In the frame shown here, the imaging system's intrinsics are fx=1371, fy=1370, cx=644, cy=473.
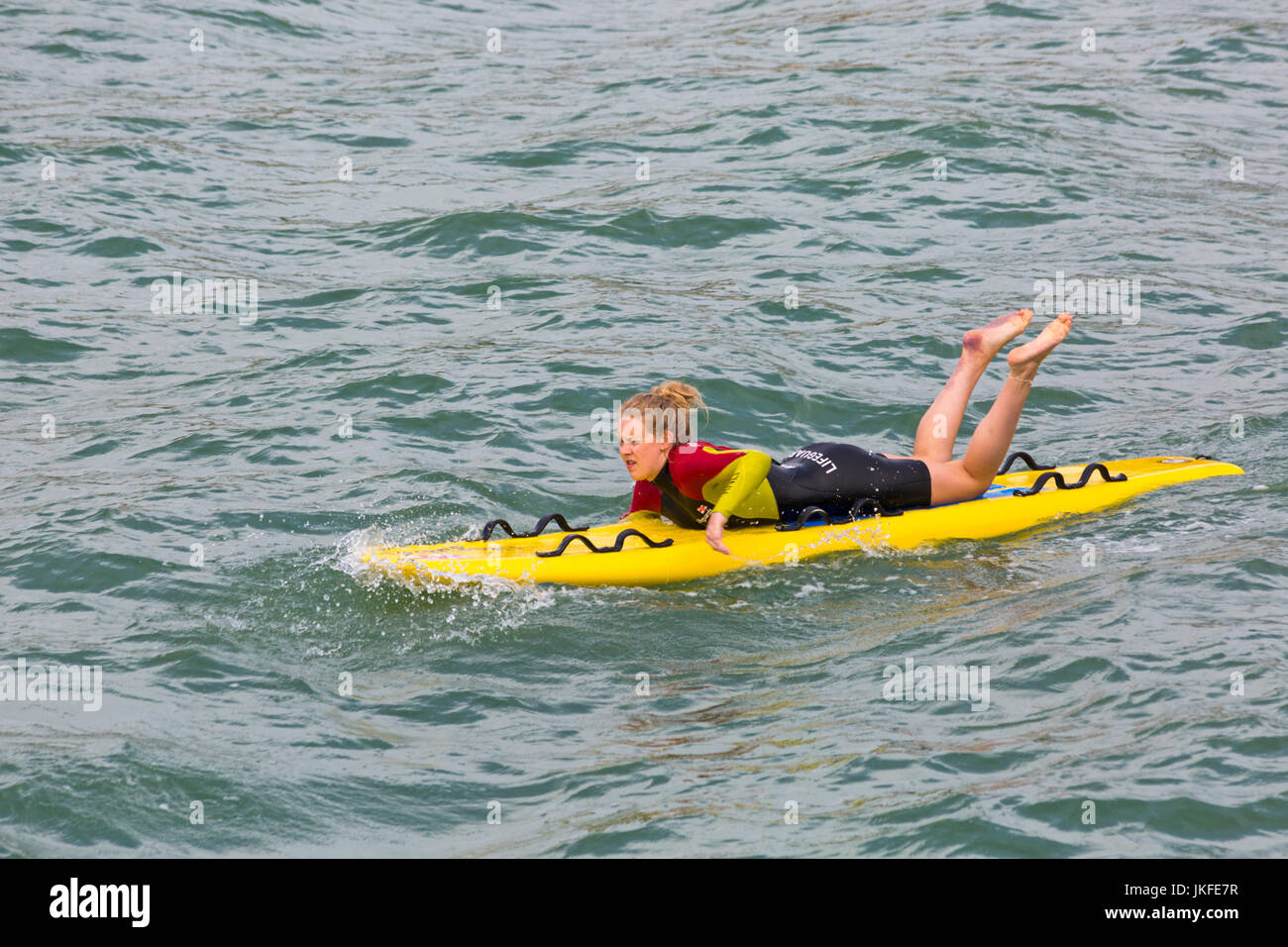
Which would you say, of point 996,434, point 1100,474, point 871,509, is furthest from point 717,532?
point 1100,474

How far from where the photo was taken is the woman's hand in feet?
21.7

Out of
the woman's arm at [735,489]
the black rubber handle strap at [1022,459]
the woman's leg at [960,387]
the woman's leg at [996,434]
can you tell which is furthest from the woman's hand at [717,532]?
the black rubber handle strap at [1022,459]

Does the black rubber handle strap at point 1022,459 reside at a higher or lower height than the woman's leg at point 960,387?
→ lower

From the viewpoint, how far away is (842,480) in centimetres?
718

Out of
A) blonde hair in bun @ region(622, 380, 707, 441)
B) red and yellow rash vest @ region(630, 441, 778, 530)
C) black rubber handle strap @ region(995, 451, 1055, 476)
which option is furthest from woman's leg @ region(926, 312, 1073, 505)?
blonde hair in bun @ region(622, 380, 707, 441)

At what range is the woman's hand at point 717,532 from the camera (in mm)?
6605

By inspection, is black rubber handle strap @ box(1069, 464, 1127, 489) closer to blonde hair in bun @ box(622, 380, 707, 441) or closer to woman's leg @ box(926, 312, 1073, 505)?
woman's leg @ box(926, 312, 1073, 505)

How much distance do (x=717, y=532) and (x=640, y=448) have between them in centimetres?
55

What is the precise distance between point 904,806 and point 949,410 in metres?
3.37

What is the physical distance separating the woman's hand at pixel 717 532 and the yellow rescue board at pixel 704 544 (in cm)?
19

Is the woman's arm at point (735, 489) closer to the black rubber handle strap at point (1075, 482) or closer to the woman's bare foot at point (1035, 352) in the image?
the woman's bare foot at point (1035, 352)

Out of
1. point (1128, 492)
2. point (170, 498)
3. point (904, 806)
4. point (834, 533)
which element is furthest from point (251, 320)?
point (904, 806)

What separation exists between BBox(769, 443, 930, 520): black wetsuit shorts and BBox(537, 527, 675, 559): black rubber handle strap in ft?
2.37

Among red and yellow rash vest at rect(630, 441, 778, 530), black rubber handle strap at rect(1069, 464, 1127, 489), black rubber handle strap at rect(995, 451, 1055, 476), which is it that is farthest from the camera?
black rubber handle strap at rect(995, 451, 1055, 476)
